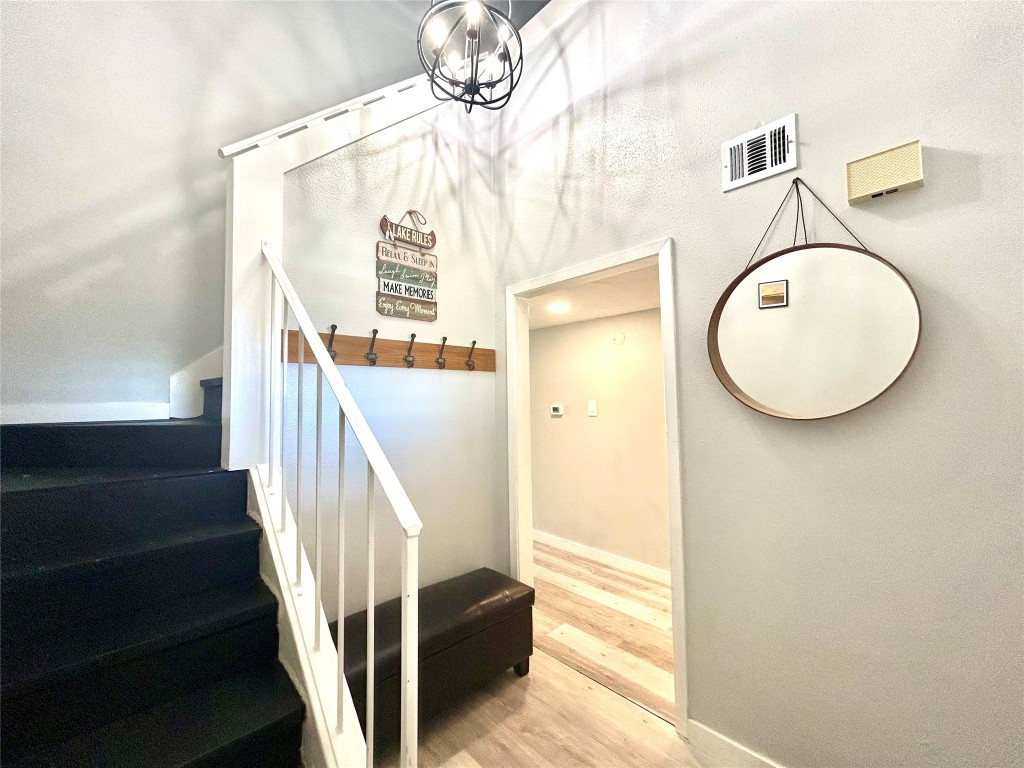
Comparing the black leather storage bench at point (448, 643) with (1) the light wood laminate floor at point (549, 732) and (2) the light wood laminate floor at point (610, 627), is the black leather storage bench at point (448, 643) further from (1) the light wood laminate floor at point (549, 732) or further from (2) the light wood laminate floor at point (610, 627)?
(2) the light wood laminate floor at point (610, 627)

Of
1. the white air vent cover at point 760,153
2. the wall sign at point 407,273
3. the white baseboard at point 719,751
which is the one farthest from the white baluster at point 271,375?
the white baseboard at point 719,751

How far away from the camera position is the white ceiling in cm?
236

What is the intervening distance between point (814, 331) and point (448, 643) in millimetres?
1680

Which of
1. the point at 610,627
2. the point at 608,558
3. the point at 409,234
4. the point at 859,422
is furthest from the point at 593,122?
the point at 608,558

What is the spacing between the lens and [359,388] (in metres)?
1.90

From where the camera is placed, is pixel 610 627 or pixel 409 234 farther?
pixel 610 627

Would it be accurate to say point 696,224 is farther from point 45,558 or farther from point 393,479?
point 45,558

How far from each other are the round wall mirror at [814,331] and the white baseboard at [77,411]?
2314mm

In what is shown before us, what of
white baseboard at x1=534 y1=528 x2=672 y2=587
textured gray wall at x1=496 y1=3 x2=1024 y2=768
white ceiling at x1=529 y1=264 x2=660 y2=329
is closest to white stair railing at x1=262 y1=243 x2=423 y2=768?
textured gray wall at x1=496 y1=3 x2=1024 y2=768

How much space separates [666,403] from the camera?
1.67m

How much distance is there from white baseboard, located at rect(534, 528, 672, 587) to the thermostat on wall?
2.60 meters

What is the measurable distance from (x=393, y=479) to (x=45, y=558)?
3.35ft

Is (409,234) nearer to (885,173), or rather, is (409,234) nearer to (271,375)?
(271,375)

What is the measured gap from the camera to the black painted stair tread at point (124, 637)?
36.6 inches
